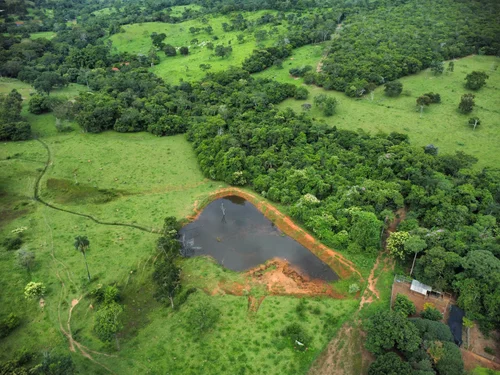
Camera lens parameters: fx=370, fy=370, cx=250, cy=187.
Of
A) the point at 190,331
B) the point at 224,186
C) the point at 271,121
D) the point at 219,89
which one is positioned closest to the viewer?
the point at 190,331

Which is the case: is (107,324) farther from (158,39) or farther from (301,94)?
(158,39)

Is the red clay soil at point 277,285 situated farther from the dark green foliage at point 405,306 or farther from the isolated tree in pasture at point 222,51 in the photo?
the isolated tree in pasture at point 222,51

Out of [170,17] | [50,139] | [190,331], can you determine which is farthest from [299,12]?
[190,331]

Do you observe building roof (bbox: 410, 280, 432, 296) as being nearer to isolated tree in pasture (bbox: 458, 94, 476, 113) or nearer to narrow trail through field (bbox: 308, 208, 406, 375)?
narrow trail through field (bbox: 308, 208, 406, 375)

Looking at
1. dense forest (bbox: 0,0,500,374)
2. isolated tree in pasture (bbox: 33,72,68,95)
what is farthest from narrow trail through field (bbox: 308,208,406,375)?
isolated tree in pasture (bbox: 33,72,68,95)

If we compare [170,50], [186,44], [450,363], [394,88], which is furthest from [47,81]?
[450,363]

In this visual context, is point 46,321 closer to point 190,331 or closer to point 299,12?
point 190,331
